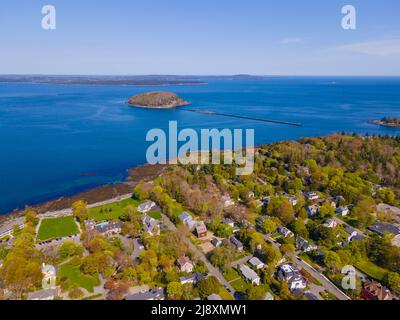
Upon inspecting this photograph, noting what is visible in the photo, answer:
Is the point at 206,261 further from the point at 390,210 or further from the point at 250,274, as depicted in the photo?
the point at 390,210

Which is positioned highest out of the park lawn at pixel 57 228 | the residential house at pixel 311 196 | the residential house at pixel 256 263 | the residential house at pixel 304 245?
the residential house at pixel 311 196

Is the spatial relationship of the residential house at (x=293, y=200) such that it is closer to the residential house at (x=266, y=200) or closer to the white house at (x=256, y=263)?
the residential house at (x=266, y=200)

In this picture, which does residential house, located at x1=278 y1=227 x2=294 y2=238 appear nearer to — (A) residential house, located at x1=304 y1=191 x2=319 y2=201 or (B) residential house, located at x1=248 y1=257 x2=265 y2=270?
(B) residential house, located at x1=248 y1=257 x2=265 y2=270

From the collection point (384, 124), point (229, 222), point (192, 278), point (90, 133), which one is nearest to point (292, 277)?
point (192, 278)

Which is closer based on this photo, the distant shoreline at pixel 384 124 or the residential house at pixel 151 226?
the residential house at pixel 151 226

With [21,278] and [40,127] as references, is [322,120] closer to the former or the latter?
[40,127]

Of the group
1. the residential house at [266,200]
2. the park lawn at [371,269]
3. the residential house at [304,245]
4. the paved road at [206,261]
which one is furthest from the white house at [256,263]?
the residential house at [266,200]
